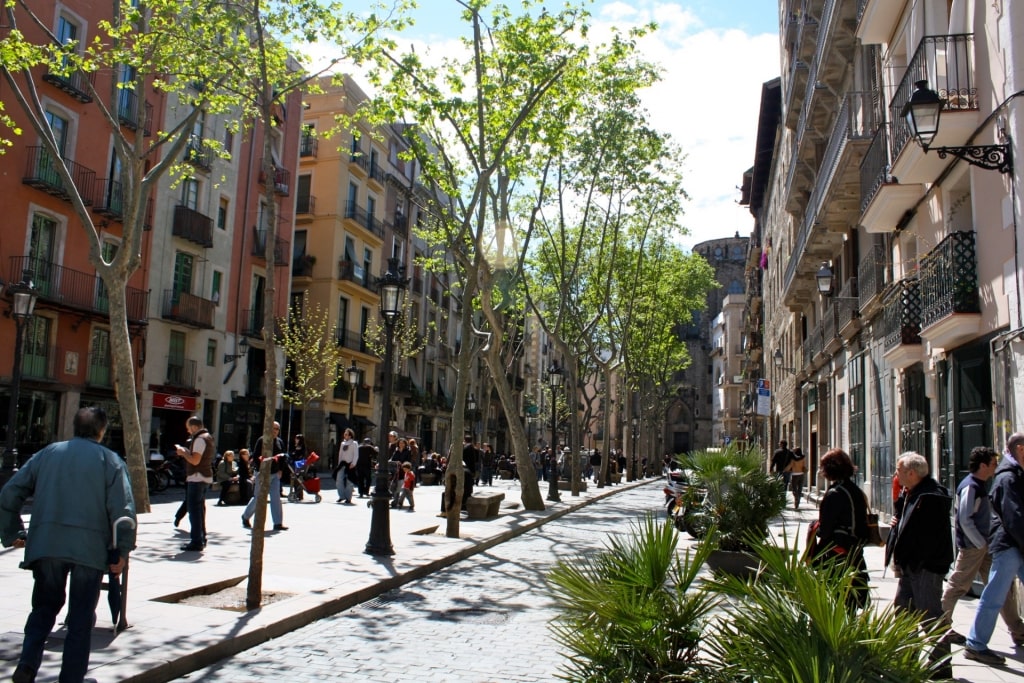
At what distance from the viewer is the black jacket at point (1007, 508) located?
632 cm

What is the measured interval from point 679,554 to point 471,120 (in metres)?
13.4

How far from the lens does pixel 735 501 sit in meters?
11.0

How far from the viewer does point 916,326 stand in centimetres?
1309

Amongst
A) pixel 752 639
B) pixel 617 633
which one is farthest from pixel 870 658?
pixel 617 633

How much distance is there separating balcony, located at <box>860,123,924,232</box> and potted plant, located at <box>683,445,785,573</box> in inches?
190

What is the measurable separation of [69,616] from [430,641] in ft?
9.50

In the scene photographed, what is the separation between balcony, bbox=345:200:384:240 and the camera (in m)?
41.1

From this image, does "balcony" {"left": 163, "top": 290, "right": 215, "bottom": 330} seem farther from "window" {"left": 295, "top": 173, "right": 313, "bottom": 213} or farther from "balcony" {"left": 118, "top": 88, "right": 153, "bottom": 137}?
"window" {"left": 295, "top": 173, "right": 313, "bottom": 213}

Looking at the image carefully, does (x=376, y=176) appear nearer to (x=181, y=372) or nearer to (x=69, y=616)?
(x=181, y=372)

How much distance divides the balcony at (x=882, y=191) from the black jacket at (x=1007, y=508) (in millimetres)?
7369

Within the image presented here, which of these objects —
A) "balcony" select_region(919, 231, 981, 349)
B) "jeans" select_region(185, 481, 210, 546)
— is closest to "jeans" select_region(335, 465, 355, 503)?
"jeans" select_region(185, 481, 210, 546)

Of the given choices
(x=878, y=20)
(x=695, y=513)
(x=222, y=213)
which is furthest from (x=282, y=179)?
(x=695, y=513)

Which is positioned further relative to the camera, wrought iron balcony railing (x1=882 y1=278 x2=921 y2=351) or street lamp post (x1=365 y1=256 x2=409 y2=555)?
wrought iron balcony railing (x1=882 y1=278 x2=921 y2=351)

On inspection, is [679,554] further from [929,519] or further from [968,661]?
[968,661]
